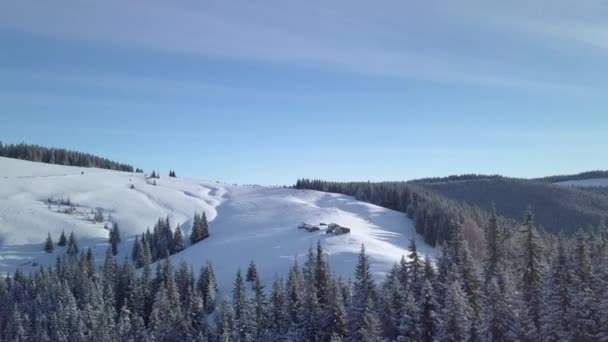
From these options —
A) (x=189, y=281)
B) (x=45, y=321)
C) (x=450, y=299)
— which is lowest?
(x=45, y=321)

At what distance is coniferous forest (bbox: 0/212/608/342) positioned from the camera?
37656mm

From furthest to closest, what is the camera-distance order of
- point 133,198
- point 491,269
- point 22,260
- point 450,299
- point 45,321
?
1. point 133,198
2. point 22,260
3. point 45,321
4. point 491,269
5. point 450,299

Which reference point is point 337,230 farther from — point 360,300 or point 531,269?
point 531,269

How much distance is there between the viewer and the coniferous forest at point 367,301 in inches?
1483

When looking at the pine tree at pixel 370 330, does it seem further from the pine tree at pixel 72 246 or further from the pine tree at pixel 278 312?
the pine tree at pixel 72 246

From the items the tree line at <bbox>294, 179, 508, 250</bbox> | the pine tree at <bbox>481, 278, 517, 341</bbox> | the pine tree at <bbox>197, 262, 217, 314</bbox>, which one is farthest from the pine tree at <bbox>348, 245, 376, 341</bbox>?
the tree line at <bbox>294, 179, 508, 250</bbox>

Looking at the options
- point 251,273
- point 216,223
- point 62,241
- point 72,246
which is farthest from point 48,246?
point 251,273

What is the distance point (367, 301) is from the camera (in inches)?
1956

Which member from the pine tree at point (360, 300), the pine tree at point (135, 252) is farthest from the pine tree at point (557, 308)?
the pine tree at point (135, 252)

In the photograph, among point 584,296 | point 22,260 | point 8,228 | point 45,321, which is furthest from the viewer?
point 8,228

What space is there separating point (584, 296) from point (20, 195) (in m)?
178

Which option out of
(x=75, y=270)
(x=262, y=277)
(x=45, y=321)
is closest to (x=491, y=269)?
(x=262, y=277)

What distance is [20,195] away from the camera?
561ft

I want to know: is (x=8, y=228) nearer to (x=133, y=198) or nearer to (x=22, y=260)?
(x=22, y=260)
